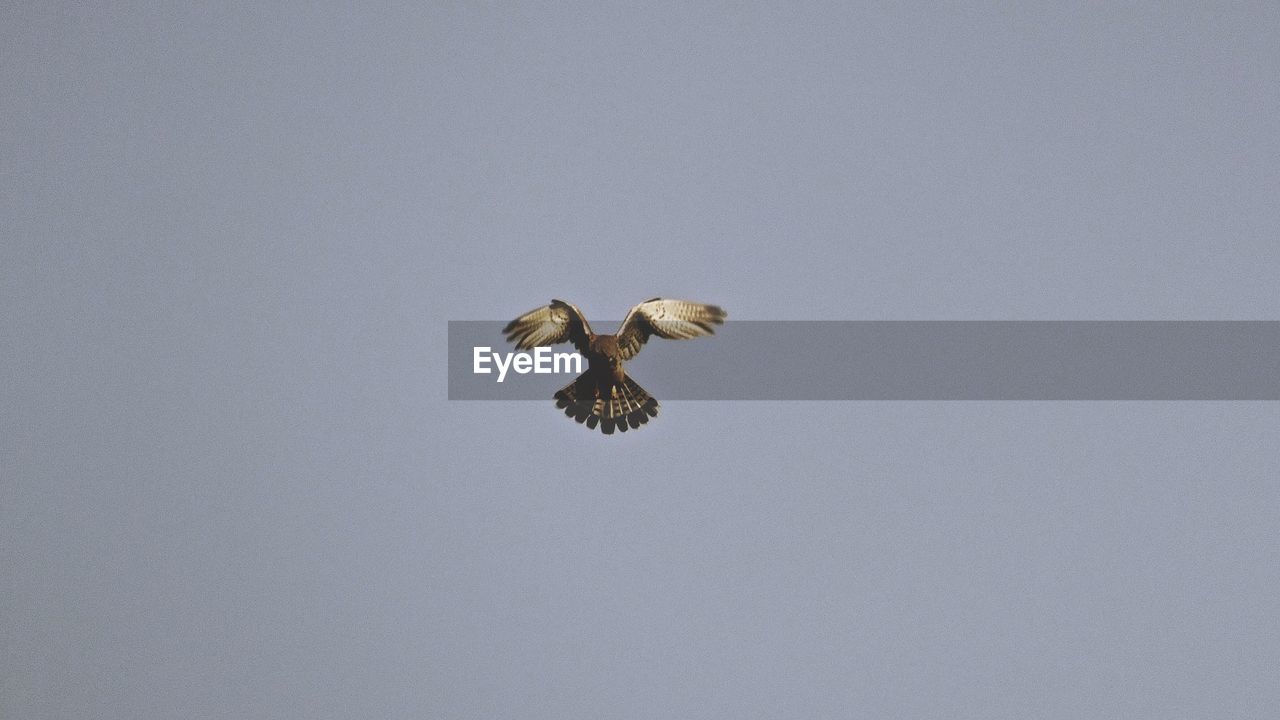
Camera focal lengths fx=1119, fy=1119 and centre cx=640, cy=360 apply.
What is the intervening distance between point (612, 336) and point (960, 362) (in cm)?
78

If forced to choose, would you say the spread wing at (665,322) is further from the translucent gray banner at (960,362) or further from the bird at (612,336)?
the translucent gray banner at (960,362)

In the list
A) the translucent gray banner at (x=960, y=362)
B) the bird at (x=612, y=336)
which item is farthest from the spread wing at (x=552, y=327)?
the translucent gray banner at (x=960, y=362)

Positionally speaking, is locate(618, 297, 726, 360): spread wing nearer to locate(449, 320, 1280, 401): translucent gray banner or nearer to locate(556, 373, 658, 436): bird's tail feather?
locate(556, 373, 658, 436): bird's tail feather

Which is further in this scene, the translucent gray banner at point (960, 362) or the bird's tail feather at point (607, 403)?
the translucent gray banner at point (960, 362)

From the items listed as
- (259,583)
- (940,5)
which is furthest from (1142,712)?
(259,583)

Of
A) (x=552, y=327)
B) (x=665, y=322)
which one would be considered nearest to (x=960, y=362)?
(x=665, y=322)

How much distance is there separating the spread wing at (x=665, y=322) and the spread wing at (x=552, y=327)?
0.25ft

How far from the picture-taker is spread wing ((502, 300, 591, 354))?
83.4 inches

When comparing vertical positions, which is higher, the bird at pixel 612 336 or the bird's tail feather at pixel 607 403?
the bird at pixel 612 336

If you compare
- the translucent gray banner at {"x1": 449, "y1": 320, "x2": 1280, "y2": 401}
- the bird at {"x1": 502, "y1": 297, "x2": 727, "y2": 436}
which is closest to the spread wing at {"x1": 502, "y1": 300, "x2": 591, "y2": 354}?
the bird at {"x1": 502, "y1": 297, "x2": 727, "y2": 436}

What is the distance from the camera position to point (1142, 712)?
7.53 ft

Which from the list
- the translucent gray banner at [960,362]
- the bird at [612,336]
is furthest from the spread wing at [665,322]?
the translucent gray banner at [960,362]

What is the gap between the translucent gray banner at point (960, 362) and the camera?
235cm

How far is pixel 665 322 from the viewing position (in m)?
2.14
